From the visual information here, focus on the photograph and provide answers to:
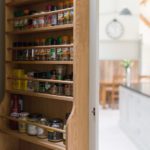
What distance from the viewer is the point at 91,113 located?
6.20ft

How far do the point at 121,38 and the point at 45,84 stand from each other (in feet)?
19.2

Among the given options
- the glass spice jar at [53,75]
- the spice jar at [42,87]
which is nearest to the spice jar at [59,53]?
the glass spice jar at [53,75]

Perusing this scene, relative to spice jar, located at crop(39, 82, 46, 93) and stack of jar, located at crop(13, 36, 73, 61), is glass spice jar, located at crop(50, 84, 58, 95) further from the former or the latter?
stack of jar, located at crop(13, 36, 73, 61)

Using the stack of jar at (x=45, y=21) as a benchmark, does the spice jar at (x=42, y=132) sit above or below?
below

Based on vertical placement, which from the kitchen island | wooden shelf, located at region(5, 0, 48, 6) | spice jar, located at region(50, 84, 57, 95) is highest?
wooden shelf, located at region(5, 0, 48, 6)

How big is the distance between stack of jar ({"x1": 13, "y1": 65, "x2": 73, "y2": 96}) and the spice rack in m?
0.02

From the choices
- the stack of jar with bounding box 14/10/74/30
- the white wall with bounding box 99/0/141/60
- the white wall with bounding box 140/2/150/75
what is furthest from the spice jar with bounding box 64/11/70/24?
the white wall with bounding box 140/2/150/75

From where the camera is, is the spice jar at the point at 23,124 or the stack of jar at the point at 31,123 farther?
the spice jar at the point at 23,124

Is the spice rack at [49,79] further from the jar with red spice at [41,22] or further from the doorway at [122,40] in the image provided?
the doorway at [122,40]

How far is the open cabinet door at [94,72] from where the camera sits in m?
1.84

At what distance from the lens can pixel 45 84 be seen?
2.02 m

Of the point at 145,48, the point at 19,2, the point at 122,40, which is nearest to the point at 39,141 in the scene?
the point at 19,2

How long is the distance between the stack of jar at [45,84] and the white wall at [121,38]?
5547mm

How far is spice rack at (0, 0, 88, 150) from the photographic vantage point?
178 centimetres
